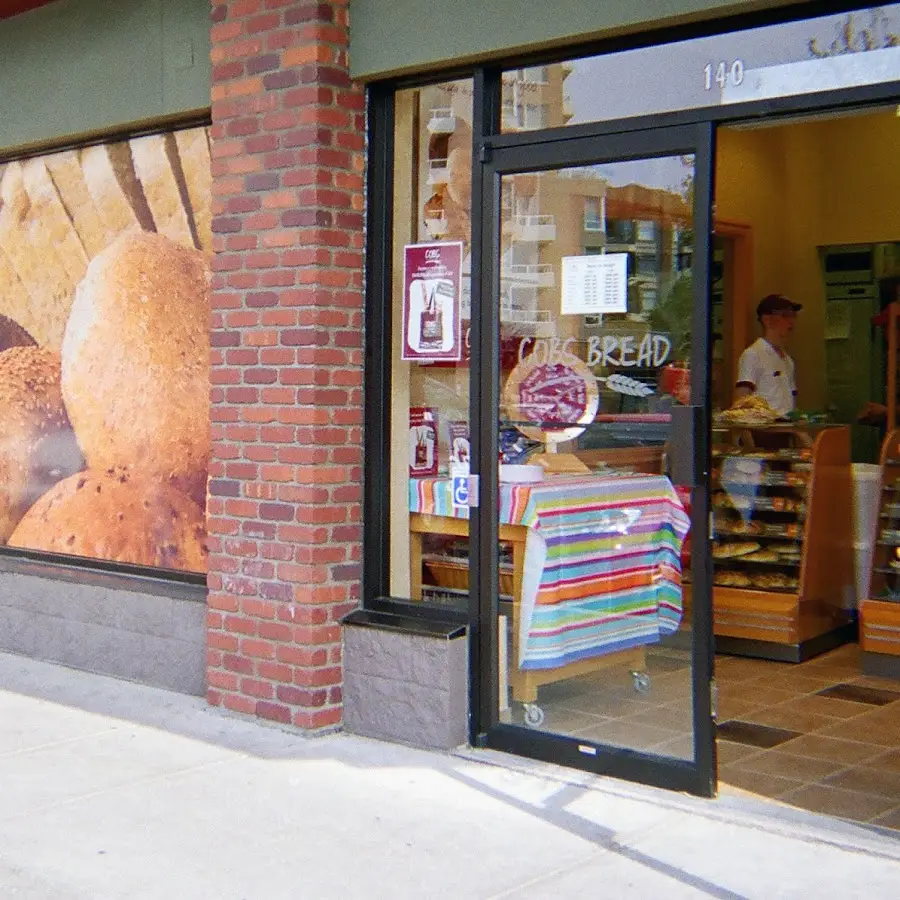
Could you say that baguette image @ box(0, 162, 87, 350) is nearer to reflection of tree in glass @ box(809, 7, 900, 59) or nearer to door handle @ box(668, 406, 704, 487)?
door handle @ box(668, 406, 704, 487)

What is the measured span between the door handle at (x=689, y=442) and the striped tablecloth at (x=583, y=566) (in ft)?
1.73

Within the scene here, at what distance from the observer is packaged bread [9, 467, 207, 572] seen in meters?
7.00

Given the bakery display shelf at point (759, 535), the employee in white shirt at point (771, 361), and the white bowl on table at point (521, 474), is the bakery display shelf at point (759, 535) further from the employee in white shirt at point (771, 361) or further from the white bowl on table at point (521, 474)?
the white bowl on table at point (521, 474)

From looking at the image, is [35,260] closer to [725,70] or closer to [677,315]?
[677,315]

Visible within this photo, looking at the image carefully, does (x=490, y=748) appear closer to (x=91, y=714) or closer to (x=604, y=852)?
(x=604, y=852)

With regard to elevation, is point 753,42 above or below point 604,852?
above

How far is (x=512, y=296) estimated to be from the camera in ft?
18.9

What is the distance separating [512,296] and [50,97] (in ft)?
10.8

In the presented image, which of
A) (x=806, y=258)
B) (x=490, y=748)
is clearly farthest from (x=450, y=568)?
(x=806, y=258)

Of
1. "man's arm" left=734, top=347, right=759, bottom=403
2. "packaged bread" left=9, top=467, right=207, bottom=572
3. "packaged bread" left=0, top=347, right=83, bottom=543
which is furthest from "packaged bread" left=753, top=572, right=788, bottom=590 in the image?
"packaged bread" left=0, top=347, right=83, bottom=543

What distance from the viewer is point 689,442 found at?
16.8ft

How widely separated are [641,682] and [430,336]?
175 centimetres

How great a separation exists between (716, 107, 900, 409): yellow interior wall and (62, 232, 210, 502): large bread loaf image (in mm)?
5366

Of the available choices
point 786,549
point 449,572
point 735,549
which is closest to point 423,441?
point 449,572
